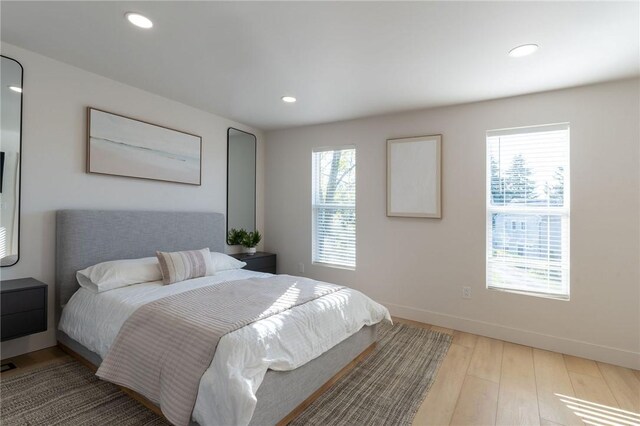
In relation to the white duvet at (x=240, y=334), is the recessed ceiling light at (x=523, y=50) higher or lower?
higher

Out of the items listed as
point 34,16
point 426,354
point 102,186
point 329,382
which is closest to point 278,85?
point 34,16

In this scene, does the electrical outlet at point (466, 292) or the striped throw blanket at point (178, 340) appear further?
the electrical outlet at point (466, 292)

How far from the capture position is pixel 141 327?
6.16 feet

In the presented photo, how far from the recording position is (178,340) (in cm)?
168

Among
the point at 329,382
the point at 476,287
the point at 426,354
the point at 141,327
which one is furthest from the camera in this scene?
the point at 476,287

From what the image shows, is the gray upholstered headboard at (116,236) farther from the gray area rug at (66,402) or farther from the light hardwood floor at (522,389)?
the light hardwood floor at (522,389)

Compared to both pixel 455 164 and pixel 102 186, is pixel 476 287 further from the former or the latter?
pixel 102 186

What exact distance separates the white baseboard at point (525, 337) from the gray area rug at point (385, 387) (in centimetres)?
35

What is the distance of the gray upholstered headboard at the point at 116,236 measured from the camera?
2527 mm

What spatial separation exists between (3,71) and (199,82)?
1372 mm

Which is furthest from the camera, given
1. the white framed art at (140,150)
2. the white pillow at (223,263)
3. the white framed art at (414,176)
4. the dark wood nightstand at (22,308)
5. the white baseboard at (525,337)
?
the white framed art at (414,176)

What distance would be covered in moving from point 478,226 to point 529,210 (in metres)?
0.47

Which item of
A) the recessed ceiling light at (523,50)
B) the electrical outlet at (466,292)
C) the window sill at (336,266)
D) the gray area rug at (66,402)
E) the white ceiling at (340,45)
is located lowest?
the gray area rug at (66,402)

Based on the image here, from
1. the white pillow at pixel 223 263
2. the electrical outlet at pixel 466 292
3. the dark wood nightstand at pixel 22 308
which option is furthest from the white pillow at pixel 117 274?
the electrical outlet at pixel 466 292
